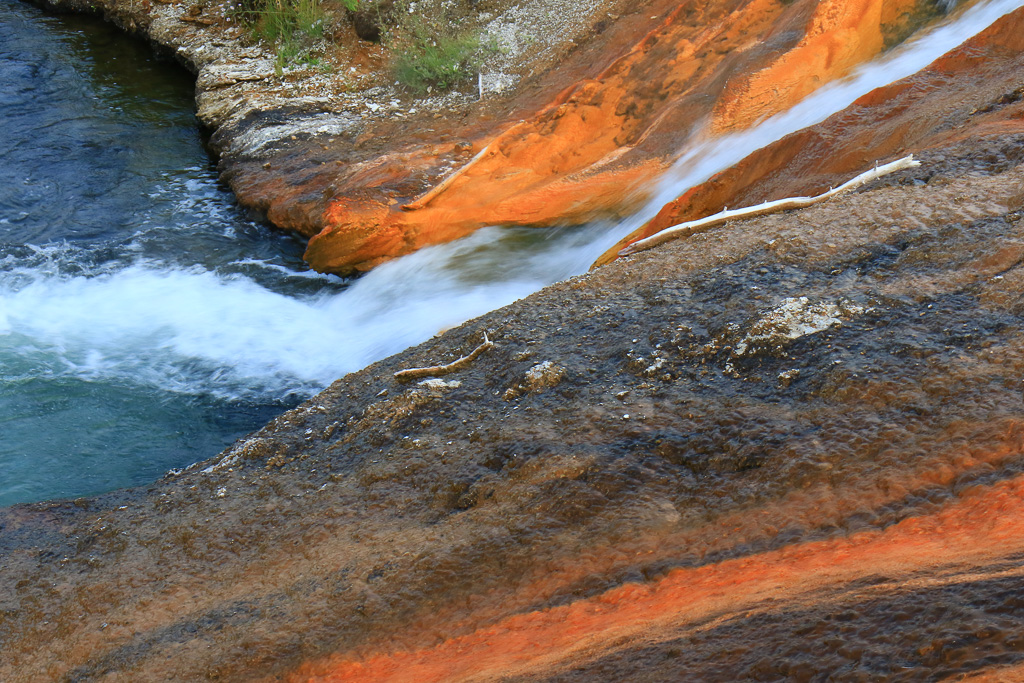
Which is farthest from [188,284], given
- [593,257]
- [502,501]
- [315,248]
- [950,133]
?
[950,133]

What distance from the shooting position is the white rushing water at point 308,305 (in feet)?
20.9

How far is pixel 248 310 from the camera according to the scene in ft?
23.6

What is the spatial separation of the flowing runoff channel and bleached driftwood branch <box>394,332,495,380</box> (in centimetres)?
201

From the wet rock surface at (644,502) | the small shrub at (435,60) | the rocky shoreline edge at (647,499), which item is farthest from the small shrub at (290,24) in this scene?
the wet rock surface at (644,502)

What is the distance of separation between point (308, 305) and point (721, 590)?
5683mm

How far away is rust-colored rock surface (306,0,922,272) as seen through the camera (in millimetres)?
7145

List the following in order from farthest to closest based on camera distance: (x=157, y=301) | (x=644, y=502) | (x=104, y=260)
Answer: (x=104, y=260)
(x=157, y=301)
(x=644, y=502)

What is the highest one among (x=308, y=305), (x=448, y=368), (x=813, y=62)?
(x=813, y=62)

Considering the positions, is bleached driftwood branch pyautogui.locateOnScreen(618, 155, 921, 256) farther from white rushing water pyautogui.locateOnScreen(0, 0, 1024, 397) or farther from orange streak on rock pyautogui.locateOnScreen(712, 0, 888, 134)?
orange streak on rock pyautogui.locateOnScreen(712, 0, 888, 134)

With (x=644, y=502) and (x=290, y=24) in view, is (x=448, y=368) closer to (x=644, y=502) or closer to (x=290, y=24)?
(x=644, y=502)

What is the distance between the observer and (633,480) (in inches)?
112

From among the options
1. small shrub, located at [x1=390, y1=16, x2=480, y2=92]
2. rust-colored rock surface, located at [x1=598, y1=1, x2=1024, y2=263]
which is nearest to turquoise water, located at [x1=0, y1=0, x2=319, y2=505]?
small shrub, located at [x1=390, y1=16, x2=480, y2=92]

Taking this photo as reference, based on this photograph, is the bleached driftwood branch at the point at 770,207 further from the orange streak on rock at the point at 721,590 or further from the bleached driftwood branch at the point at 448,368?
the orange streak on rock at the point at 721,590

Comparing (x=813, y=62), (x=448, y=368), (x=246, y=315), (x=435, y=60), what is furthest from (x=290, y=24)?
(x=448, y=368)
